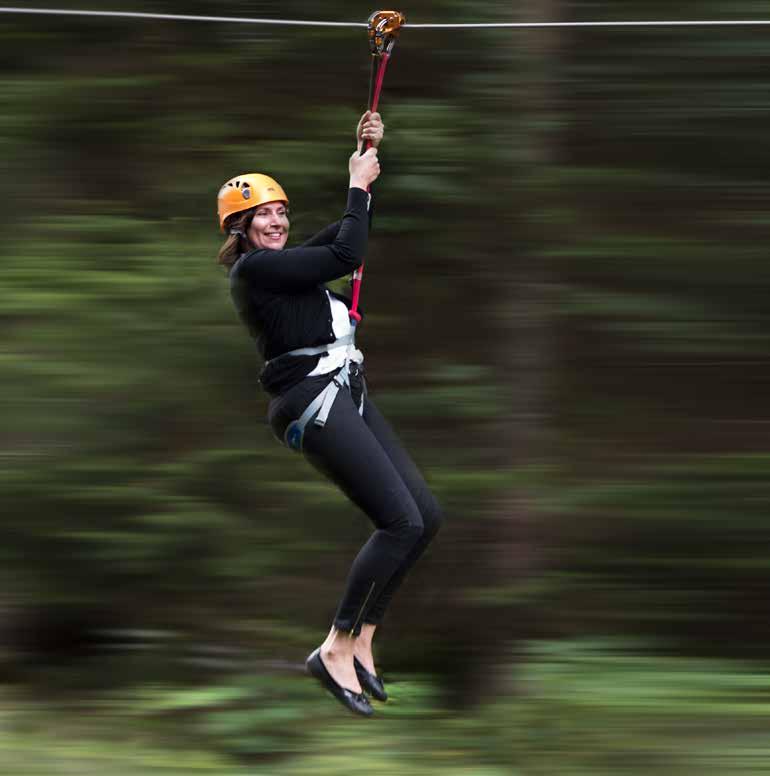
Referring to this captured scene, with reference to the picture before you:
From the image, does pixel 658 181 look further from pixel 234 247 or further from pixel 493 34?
pixel 234 247

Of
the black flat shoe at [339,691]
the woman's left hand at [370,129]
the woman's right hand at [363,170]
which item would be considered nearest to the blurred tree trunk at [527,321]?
the black flat shoe at [339,691]

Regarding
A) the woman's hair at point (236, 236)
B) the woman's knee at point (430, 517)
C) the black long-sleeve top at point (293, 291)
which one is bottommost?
the woman's knee at point (430, 517)

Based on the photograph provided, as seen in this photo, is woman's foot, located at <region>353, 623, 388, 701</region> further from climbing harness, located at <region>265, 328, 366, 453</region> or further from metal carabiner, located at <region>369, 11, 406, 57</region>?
metal carabiner, located at <region>369, 11, 406, 57</region>

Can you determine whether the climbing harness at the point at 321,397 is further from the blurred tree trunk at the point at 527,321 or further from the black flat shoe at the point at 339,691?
the blurred tree trunk at the point at 527,321

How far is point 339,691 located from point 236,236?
1623 millimetres

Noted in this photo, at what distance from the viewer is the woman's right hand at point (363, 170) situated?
4.01 metres

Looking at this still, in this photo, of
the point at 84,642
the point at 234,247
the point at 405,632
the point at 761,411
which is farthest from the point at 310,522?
the point at 761,411

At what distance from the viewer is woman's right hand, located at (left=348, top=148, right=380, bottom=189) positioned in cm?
401

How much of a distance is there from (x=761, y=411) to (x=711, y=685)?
4.05 feet

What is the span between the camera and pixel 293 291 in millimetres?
4039

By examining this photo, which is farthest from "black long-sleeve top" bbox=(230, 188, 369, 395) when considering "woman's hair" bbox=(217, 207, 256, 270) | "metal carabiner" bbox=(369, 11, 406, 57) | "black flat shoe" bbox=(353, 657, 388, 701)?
"black flat shoe" bbox=(353, 657, 388, 701)

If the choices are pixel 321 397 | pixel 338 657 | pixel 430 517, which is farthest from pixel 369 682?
pixel 321 397

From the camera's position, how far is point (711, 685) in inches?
167

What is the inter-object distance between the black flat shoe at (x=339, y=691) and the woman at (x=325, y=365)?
0.42ft
